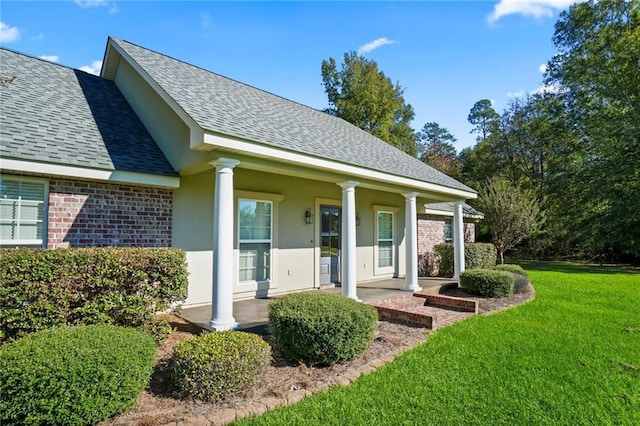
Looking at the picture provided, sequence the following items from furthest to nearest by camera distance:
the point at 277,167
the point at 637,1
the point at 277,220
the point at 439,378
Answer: the point at 637,1, the point at 277,220, the point at 277,167, the point at 439,378

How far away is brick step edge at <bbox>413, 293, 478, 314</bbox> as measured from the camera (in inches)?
310

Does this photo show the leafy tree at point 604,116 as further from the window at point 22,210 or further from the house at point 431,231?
the window at point 22,210

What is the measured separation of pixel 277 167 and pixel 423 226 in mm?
9585

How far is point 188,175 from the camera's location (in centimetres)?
710

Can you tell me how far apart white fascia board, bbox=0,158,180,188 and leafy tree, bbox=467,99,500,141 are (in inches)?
1584

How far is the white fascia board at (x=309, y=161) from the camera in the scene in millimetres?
5359

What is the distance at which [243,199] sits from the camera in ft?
26.3

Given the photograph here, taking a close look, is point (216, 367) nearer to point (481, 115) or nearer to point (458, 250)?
point (458, 250)

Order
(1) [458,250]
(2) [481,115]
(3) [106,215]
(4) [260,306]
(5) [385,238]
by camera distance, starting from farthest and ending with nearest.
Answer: (2) [481,115]
(5) [385,238]
(1) [458,250]
(4) [260,306]
(3) [106,215]

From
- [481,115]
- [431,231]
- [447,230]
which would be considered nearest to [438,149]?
[481,115]

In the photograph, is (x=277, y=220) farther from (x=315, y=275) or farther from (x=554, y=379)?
(x=554, y=379)

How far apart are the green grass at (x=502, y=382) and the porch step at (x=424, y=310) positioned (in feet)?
1.19

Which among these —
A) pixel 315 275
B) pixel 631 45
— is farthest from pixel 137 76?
pixel 631 45

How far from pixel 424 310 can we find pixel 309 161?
14.1ft
